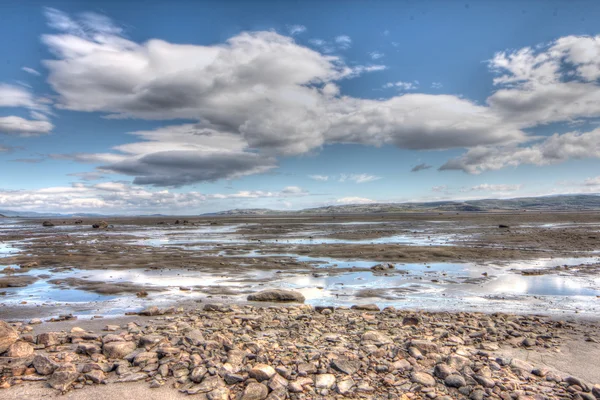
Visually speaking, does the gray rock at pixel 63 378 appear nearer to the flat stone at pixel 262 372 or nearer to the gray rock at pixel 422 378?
the flat stone at pixel 262 372

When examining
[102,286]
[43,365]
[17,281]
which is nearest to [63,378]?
[43,365]

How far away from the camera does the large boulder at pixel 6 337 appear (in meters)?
7.80

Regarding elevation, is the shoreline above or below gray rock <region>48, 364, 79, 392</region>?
below

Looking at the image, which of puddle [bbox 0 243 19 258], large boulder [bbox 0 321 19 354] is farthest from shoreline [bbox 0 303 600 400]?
puddle [bbox 0 243 19 258]

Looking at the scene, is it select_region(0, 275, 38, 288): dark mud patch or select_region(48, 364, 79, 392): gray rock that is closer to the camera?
select_region(48, 364, 79, 392): gray rock

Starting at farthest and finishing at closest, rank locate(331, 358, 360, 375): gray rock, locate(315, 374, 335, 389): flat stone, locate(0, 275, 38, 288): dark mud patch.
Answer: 1. locate(0, 275, 38, 288): dark mud patch
2. locate(331, 358, 360, 375): gray rock
3. locate(315, 374, 335, 389): flat stone

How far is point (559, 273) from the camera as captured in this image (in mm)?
20078

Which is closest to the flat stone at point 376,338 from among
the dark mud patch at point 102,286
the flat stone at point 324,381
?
the flat stone at point 324,381

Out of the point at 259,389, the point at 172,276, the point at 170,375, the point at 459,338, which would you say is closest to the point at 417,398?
the point at 259,389

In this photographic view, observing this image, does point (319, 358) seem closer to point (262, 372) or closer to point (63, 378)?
point (262, 372)

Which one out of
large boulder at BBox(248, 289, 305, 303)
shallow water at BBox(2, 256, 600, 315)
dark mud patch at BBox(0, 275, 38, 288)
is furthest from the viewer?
dark mud patch at BBox(0, 275, 38, 288)

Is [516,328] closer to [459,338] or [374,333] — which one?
[459,338]

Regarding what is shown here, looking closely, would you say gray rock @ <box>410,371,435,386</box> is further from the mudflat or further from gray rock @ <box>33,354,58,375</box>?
gray rock @ <box>33,354,58,375</box>

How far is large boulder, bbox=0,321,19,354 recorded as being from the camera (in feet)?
25.6
